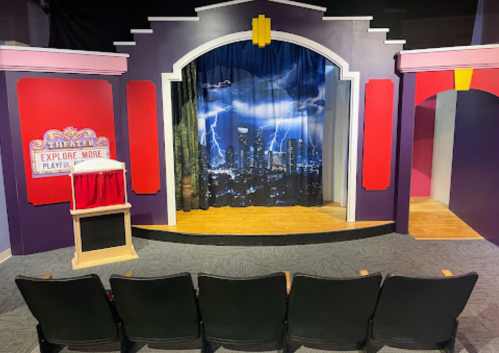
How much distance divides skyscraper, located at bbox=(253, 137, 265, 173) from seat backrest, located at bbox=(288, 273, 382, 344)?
4153 mm

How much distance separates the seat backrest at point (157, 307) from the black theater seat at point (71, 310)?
0.33 ft

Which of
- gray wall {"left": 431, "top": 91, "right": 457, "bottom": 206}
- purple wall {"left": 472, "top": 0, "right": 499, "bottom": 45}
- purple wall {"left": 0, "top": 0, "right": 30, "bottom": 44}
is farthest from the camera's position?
gray wall {"left": 431, "top": 91, "right": 457, "bottom": 206}

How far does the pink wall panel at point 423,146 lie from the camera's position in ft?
23.6

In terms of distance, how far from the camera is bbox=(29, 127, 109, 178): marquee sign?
4.89 metres

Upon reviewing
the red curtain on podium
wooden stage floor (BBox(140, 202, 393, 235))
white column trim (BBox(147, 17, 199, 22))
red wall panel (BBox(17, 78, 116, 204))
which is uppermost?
white column trim (BBox(147, 17, 199, 22))

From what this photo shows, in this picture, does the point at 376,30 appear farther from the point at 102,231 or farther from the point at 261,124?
the point at 102,231

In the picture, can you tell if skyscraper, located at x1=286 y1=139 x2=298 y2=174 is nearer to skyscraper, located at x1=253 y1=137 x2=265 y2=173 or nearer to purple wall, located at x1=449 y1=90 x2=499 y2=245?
skyscraper, located at x1=253 y1=137 x2=265 y2=173

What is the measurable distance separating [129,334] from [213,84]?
447 cm

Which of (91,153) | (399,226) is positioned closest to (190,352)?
(91,153)

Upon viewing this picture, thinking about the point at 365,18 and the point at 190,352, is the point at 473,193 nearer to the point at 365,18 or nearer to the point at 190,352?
the point at 365,18

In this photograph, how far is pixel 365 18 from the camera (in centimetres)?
538

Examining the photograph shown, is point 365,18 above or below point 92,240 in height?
above

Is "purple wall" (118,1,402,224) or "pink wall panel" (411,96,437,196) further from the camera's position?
"pink wall panel" (411,96,437,196)

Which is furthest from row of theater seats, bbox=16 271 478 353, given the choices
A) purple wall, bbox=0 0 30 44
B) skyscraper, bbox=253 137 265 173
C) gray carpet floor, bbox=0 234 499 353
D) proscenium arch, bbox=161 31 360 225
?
purple wall, bbox=0 0 30 44
